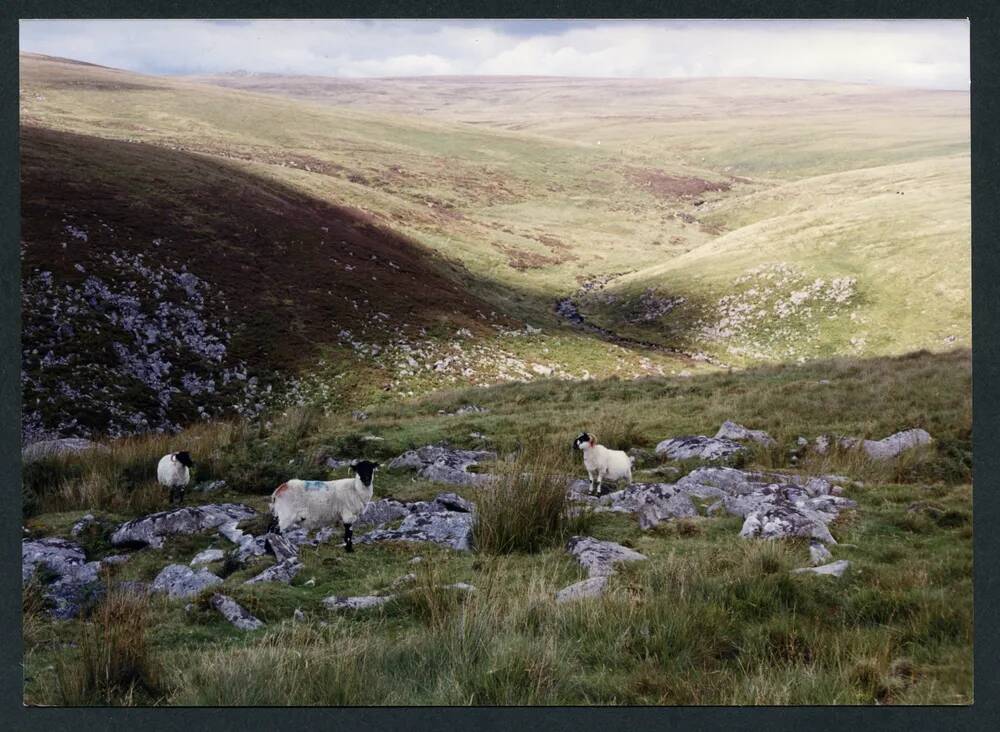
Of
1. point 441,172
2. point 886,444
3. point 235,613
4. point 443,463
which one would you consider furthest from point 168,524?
point 441,172

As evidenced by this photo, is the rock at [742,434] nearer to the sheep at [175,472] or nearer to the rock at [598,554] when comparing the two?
the rock at [598,554]

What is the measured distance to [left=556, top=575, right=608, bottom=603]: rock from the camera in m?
5.51

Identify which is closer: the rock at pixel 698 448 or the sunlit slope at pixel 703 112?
the rock at pixel 698 448

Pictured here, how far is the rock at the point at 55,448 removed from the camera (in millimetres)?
9617

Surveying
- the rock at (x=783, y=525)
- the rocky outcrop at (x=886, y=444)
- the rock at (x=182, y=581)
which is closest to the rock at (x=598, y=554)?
the rock at (x=783, y=525)

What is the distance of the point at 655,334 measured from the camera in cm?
3016

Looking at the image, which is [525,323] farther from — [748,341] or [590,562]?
[590,562]

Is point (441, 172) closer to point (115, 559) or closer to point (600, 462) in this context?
point (600, 462)

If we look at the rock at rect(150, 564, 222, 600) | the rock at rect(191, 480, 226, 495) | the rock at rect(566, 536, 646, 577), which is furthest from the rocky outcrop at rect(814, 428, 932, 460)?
the rock at rect(191, 480, 226, 495)

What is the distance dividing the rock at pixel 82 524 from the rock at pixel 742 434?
26.7ft

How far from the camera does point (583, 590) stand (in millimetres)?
5609

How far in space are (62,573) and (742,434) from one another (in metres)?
8.60

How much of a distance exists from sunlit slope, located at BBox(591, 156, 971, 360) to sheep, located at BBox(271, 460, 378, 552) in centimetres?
1251

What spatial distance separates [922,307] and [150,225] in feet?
76.3
